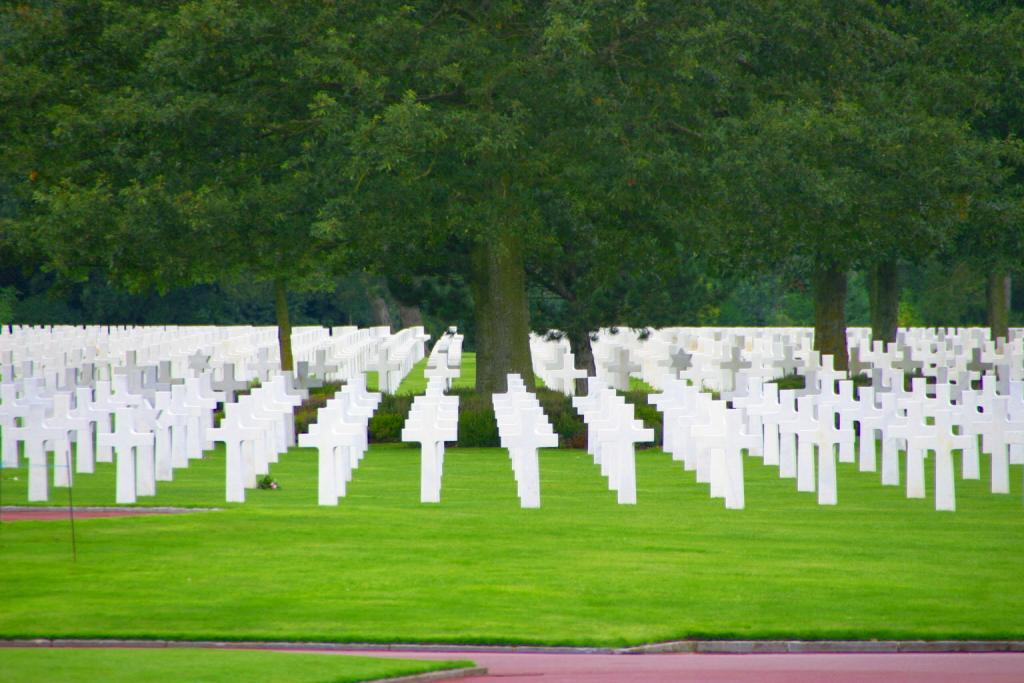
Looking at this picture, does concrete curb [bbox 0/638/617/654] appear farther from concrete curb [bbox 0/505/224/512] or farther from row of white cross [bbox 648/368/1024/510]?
row of white cross [bbox 648/368/1024/510]

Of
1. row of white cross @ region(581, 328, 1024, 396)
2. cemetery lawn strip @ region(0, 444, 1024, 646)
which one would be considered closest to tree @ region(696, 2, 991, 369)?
row of white cross @ region(581, 328, 1024, 396)

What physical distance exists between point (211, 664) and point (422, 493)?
7530mm

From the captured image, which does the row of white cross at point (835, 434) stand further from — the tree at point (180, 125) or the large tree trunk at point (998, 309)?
the large tree trunk at point (998, 309)

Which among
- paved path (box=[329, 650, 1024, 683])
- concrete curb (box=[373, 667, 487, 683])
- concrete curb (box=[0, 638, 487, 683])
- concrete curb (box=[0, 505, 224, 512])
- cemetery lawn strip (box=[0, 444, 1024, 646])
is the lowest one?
paved path (box=[329, 650, 1024, 683])

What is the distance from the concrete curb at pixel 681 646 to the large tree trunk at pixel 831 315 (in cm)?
2696

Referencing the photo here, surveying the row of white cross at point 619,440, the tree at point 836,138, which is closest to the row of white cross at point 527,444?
the row of white cross at point 619,440

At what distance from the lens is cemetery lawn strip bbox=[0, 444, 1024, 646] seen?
10719mm

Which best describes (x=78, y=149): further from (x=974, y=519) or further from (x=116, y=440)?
(x=974, y=519)

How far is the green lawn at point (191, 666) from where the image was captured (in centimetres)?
891

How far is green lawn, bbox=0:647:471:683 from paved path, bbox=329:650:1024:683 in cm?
40

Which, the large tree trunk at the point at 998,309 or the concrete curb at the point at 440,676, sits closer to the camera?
the concrete curb at the point at 440,676

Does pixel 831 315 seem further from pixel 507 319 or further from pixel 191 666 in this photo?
pixel 191 666

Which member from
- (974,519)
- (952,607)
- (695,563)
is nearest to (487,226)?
(974,519)

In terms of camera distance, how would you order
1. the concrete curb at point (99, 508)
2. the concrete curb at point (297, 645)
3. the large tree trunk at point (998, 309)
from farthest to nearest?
1. the large tree trunk at point (998, 309)
2. the concrete curb at point (99, 508)
3. the concrete curb at point (297, 645)
